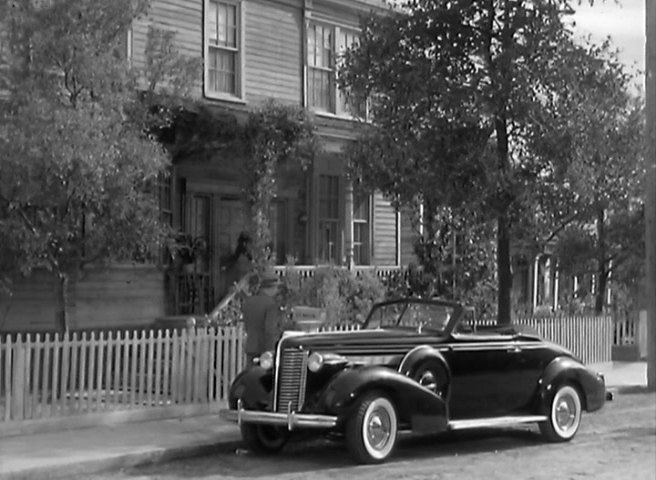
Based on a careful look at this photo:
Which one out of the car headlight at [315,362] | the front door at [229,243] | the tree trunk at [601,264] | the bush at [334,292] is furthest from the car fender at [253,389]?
the tree trunk at [601,264]

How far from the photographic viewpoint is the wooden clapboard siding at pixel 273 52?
68.7ft

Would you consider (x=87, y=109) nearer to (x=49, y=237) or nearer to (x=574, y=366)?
(x=49, y=237)

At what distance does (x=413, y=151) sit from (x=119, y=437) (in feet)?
20.2

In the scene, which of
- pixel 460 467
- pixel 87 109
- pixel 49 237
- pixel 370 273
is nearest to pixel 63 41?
pixel 87 109

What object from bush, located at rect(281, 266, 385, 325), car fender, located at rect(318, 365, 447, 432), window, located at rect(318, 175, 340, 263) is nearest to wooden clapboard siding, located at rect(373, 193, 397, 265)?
window, located at rect(318, 175, 340, 263)

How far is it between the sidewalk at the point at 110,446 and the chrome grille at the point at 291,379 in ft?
4.18

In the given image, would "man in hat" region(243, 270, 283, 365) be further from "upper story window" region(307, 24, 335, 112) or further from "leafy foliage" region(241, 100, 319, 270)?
"upper story window" region(307, 24, 335, 112)

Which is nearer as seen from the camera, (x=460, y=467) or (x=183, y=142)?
(x=460, y=467)

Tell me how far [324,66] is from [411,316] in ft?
36.9

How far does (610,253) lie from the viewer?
22422 millimetres

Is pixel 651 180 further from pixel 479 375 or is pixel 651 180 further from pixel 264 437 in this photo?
pixel 264 437

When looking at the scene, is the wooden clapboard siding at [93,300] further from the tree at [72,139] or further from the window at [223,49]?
the window at [223,49]

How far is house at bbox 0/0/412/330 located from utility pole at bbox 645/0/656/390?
5.43 m

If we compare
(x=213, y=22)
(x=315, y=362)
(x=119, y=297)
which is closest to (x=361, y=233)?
(x=213, y=22)
